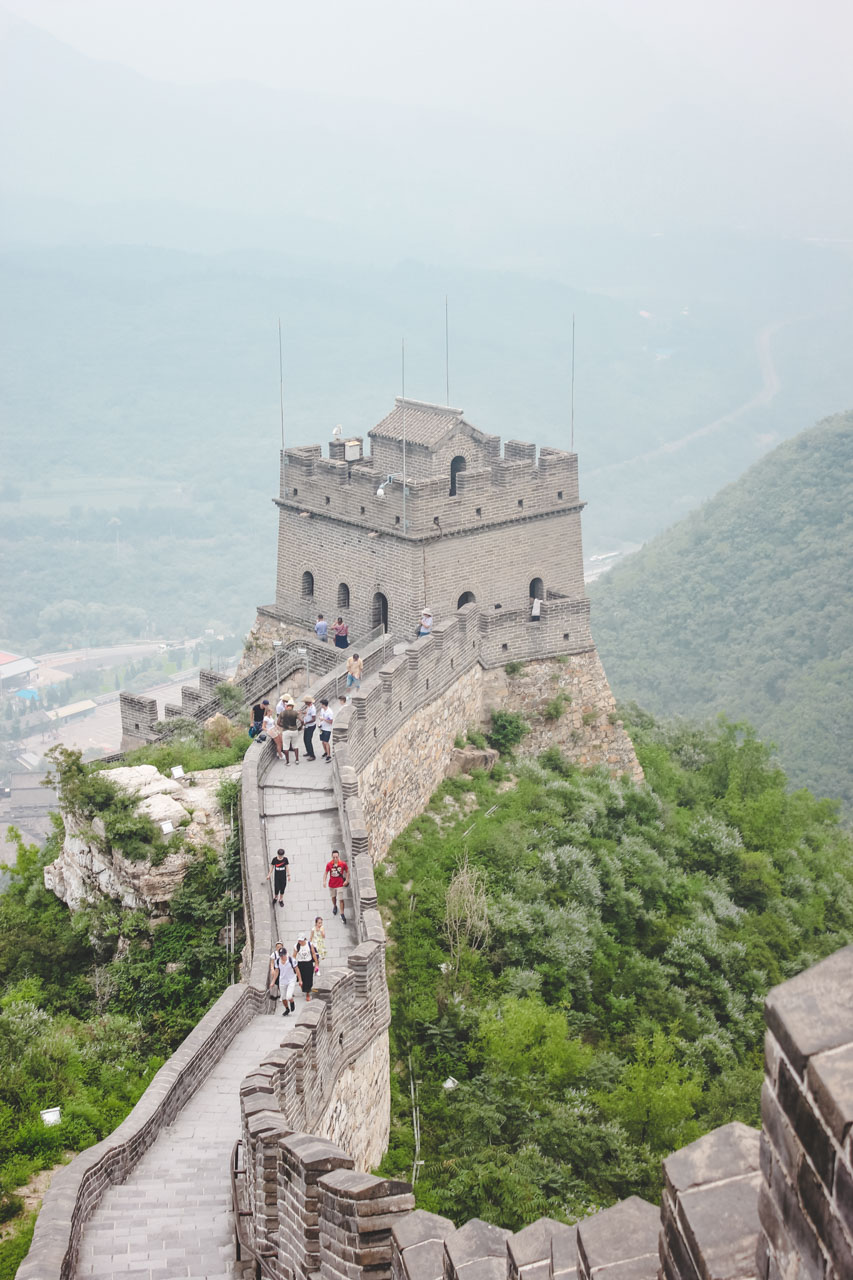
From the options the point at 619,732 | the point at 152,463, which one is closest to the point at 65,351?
the point at 152,463

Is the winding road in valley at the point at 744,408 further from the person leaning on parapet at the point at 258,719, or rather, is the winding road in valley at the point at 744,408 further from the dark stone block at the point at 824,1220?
the dark stone block at the point at 824,1220

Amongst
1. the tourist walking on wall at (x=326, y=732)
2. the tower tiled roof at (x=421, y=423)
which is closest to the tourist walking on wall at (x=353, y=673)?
the tourist walking on wall at (x=326, y=732)

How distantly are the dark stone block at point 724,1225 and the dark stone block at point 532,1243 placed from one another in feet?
3.92

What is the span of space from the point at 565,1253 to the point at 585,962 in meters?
17.2

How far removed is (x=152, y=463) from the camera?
504 ft

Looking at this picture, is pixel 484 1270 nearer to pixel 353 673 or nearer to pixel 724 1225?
pixel 724 1225

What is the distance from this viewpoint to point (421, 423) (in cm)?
2608

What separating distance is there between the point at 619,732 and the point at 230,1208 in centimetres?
1726

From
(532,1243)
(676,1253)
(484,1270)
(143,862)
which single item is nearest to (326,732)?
(143,862)

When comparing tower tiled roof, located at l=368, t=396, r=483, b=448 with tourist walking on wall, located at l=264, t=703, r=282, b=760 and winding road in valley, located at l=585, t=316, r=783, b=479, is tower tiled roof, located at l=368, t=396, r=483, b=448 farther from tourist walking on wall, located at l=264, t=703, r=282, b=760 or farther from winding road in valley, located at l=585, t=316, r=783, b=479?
winding road in valley, located at l=585, t=316, r=783, b=479

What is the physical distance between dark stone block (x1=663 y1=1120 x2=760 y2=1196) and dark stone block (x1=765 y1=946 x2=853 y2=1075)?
2.37ft

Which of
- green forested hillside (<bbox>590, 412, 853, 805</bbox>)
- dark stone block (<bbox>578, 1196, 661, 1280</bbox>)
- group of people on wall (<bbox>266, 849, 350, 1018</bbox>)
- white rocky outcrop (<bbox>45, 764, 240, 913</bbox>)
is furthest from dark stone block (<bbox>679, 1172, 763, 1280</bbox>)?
green forested hillside (<bbox>590, 412, 853, 805</bbox>)

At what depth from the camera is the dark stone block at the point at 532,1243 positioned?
16.1 ft

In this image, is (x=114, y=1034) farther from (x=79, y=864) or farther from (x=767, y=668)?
(x=767, y=668)
